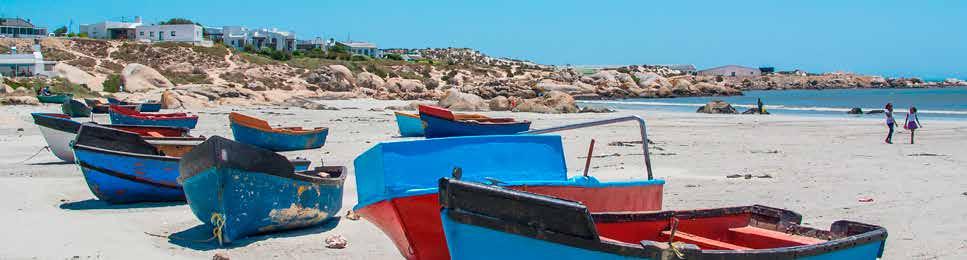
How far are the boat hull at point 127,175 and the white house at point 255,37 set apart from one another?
297ft

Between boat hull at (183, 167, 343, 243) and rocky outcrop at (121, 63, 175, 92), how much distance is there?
4255 cm

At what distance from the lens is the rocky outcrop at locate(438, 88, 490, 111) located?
3938 cm

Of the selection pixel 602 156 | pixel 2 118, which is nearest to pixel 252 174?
pixel 602 156

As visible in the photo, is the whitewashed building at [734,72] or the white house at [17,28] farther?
the whitewashed building at [734,72]

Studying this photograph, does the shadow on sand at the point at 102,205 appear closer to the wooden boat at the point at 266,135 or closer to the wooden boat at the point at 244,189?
the wooden boat at the point at 244,189

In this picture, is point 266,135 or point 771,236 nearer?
point 771,236

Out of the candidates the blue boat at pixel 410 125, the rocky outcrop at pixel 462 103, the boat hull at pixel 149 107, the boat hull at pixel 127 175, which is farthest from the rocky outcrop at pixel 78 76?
the boat hull at pixel 127 175

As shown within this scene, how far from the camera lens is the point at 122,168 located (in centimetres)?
1055

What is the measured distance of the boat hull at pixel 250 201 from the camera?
26.9 ft

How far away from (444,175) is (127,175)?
18.4 ft

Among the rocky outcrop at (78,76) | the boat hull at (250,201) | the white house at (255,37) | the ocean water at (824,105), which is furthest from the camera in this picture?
the white house at (255,37)

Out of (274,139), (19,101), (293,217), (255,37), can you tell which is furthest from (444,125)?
(255,37)

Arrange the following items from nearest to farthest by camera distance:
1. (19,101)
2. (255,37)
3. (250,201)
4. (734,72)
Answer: (250,201), (19,101), (255,37), (734,72)

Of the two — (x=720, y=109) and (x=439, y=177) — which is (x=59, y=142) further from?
(x=720, y=109)
